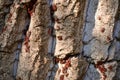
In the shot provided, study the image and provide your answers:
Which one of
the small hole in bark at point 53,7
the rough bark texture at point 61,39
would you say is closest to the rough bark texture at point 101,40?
the rough bark texture at point 61,39

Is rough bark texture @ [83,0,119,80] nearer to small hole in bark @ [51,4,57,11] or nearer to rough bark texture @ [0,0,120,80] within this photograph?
rough bark texture @ [0,0,120,80]

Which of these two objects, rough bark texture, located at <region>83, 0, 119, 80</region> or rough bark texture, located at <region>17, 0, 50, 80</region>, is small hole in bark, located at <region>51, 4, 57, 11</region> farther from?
rough bark texture, located at <region>83, 0, 119, 80</region>

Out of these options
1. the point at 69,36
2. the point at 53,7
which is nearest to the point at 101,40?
the point at 69,36

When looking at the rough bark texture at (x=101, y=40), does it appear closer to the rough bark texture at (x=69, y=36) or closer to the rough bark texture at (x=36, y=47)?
the rough bark texture at (x=69, y=36)

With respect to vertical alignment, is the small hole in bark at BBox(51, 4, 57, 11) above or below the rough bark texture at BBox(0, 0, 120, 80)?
above

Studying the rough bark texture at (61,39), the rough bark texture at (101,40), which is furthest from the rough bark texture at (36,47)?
the rough bark texture at (101,40)

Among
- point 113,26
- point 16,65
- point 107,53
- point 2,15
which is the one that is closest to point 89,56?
point 107,53

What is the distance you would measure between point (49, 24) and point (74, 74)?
39cm

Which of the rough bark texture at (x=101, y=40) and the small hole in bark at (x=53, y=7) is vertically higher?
the small hole in bark at (x=53, y=7)

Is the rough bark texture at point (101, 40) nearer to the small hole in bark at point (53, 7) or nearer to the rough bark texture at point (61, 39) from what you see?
the rough bark texture at point (61, 39)

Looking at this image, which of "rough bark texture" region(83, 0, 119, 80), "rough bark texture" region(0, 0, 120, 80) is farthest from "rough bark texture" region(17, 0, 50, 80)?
"rough bark texture" region(83, 0, 119, 80)

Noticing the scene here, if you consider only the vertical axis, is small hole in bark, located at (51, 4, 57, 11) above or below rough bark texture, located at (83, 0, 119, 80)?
above

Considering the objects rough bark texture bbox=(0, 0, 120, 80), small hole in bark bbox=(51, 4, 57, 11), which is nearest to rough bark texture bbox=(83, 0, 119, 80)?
rough bark texture bbox=(0, 0, 120, 80)

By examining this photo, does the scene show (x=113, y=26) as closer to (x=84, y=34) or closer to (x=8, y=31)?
(x=84, y=34)
